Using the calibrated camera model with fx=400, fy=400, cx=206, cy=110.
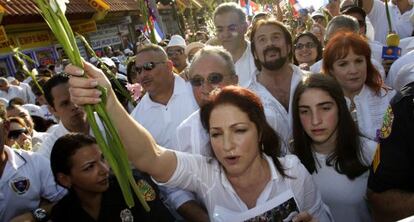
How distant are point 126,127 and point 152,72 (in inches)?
67.2

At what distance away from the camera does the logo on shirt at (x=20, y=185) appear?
2441 millimetres

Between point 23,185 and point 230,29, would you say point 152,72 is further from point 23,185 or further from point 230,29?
point 23,185

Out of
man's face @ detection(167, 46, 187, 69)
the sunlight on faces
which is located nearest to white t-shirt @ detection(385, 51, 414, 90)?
the sunlight on faces

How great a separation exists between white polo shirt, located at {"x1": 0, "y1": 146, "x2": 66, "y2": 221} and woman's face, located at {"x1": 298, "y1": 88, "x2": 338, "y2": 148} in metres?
1.60

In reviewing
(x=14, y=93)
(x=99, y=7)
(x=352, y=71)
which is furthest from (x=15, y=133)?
(x=99, y=7)

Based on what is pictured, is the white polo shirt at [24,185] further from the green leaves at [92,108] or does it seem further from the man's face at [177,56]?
the man's face at [177,56]

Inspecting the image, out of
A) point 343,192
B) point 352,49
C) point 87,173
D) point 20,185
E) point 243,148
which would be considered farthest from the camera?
point 352,49

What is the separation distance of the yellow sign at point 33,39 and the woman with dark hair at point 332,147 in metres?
10.4

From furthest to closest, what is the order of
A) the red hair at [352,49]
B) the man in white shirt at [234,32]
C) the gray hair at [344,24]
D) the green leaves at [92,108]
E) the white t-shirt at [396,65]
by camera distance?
the man in white shirt at [234,32]
the gray hair at [344,24]
the white t-shirt at [396,65]
the red hair at [352,49]
the green leaves at [92,108]

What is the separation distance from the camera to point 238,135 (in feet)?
6.01

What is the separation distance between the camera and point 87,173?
7.10ft

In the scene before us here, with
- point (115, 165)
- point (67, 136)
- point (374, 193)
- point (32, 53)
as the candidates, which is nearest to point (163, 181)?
point (115, 165)

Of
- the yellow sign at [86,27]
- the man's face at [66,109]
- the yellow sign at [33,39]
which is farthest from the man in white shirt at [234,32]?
the yellow sign at [86,27]

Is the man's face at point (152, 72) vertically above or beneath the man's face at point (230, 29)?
beneath
